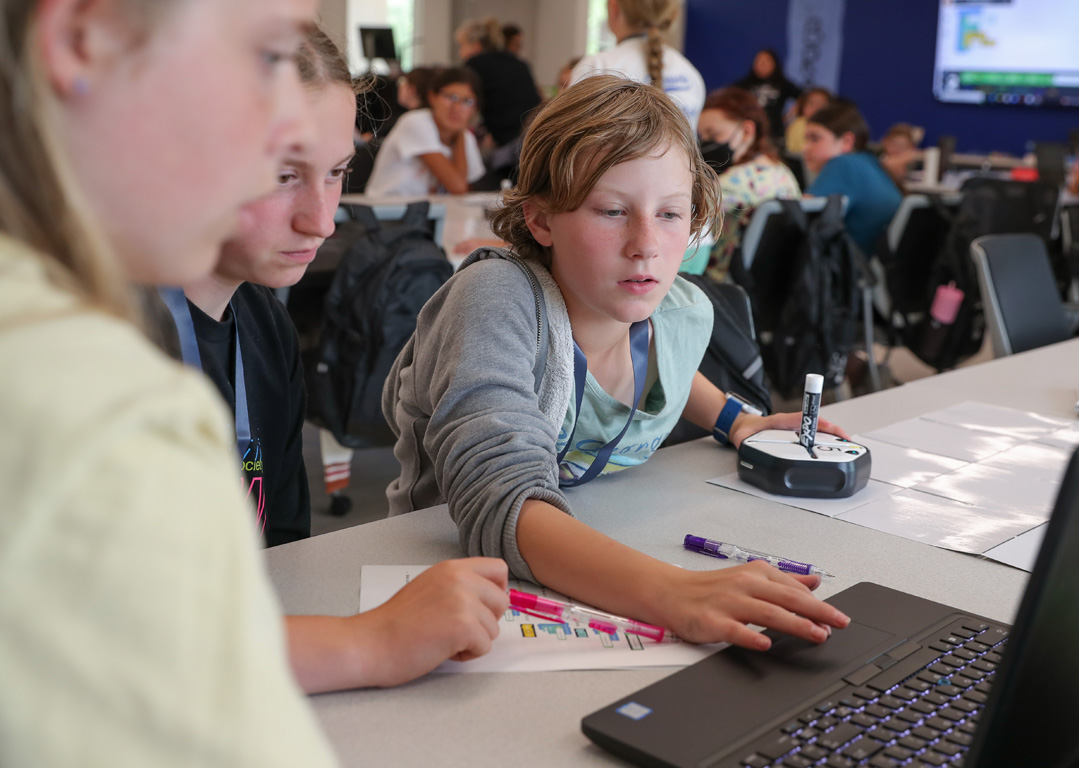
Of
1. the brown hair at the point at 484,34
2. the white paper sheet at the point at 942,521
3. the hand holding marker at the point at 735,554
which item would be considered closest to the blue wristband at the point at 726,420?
the white paper sheet at the point at 942,521

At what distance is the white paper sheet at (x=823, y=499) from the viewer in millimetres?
1176


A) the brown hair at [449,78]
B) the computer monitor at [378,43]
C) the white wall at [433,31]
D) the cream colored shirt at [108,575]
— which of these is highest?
the white wall at [433,31]

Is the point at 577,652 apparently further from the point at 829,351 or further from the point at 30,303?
the point at 829,351

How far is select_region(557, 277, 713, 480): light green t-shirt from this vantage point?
1260 mm

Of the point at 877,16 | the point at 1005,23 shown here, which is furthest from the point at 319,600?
the point at 877,16

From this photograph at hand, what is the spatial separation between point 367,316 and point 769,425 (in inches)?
54.2

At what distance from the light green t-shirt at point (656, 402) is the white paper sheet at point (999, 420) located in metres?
0.43

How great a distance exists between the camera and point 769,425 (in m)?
1.39

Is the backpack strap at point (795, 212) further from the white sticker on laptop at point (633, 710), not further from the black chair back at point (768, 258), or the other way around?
the white sticker on laptop at point (633, 710)

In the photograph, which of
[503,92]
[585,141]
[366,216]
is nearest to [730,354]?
[585,141]

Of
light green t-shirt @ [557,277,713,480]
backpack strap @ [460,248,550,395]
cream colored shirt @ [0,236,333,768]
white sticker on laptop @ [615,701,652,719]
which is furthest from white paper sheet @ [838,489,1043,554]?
cream colored shirt @ [0,236,333,768]

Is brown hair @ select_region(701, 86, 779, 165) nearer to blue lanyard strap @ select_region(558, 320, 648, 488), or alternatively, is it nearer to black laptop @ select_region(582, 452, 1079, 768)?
blue lanyard strap @ select_region(558, 320, 648, 488)

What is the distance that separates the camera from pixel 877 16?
9.15 meters

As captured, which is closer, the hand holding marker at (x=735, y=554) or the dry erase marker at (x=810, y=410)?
the hand holding marker at (x=735, y=554)
